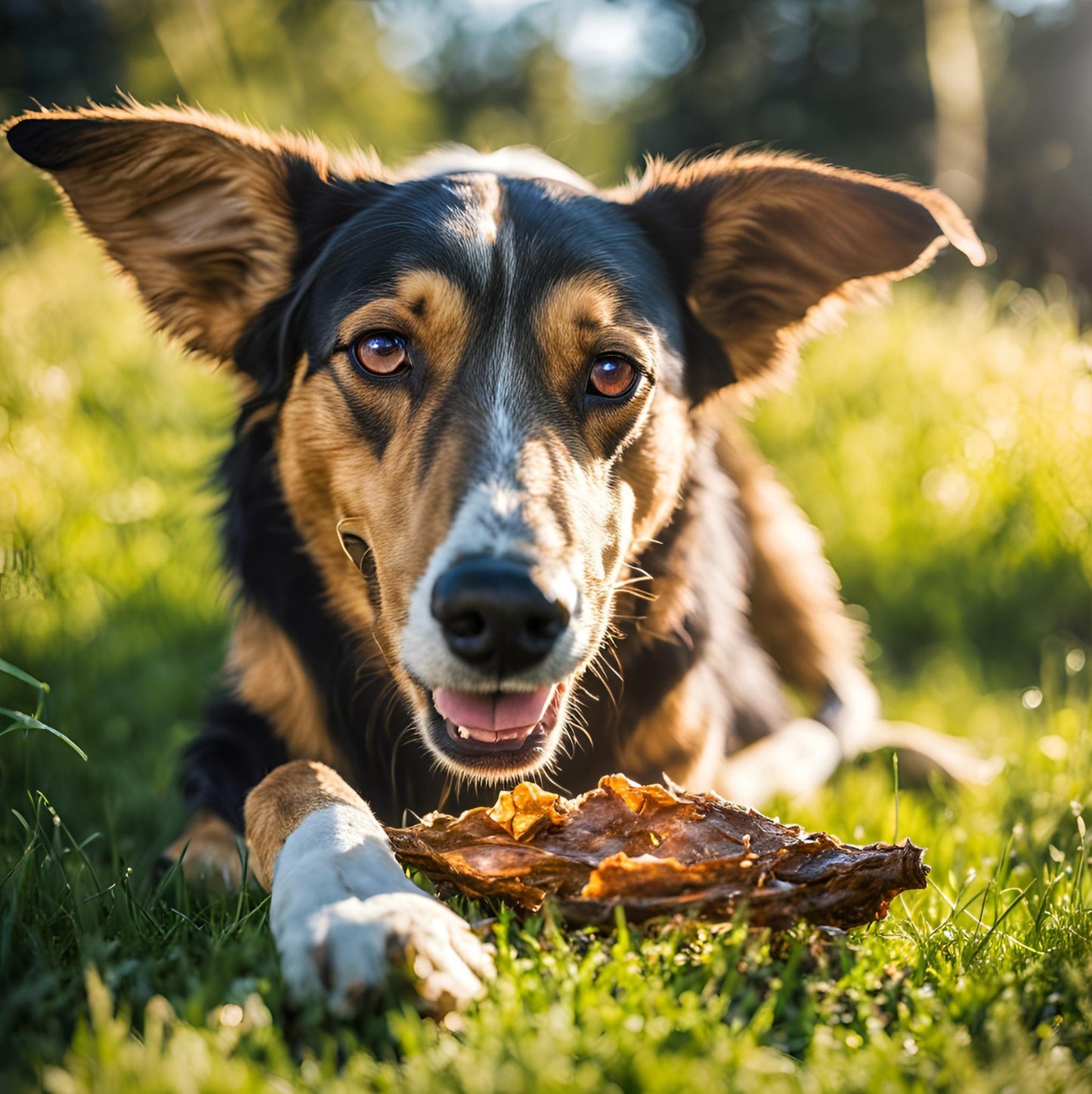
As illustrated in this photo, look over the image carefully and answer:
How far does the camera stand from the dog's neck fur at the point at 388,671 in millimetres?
2965

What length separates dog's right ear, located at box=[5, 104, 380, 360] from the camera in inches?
105

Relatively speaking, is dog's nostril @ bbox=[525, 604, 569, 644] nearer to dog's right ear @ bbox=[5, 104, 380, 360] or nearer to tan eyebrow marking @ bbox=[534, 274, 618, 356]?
tan eyebrow marking @ bbox=[534, 274, 618, 356]

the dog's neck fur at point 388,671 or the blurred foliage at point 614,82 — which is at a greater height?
the blurred foliage at point 614,82

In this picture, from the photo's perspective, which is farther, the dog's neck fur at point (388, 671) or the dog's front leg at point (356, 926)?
the dog's neck fur at point (388, 671)

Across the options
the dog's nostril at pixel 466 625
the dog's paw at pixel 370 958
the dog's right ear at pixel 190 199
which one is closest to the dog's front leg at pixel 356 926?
the dog's paw at pixel 370 958

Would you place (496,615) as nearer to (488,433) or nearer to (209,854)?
(488,433)

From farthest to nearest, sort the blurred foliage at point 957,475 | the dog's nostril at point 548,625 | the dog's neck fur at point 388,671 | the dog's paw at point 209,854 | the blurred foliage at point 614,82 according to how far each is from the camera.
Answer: the blurred foliage at point 614,82 < the blurred foliage at point 957,475 < the dog's neck fur at point 388,671 < the dog's paw at point 209,854 < the dog's nostril at point 548,625

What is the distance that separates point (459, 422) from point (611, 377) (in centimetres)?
48

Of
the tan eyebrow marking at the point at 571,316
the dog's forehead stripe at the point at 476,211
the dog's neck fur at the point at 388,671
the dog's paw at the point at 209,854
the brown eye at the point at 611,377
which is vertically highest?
the dog's forehead stripe at the point at 476,211

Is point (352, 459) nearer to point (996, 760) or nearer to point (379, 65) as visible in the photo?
point (996, 760)

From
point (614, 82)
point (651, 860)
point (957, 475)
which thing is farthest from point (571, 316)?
Result: point (614, 82)

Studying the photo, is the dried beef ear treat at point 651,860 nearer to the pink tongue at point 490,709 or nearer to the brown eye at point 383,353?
the pink tongue at point 490,709

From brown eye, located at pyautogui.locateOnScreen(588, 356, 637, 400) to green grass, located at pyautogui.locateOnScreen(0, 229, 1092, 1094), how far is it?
1237mm

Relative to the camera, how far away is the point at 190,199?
2.92 m
